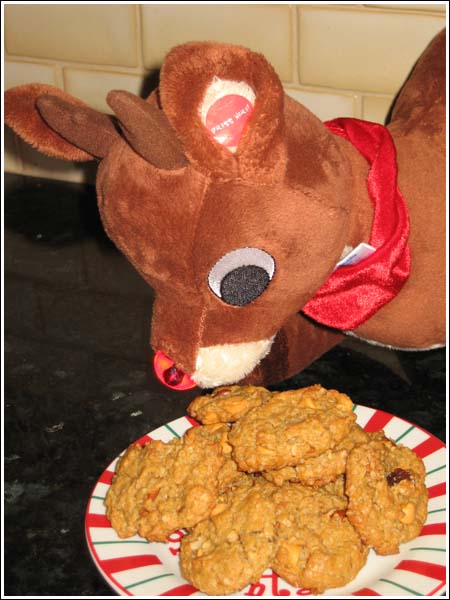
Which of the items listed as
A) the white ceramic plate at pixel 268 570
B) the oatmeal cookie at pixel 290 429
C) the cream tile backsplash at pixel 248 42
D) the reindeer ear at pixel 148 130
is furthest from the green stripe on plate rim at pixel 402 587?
the cream tile backsplash at pixel 248 42

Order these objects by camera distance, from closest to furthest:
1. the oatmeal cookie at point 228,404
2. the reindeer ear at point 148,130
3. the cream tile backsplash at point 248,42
→ the reindeer ear at point 148,130, the oatmeal cookie at point 228,404, the cream tile backsplash at point 248,42

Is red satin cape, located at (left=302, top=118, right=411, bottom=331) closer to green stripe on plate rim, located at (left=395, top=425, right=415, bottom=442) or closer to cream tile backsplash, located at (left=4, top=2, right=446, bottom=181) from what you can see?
green stripe on plate rim, located at (left=395, top=425, right=415, bottom=442)

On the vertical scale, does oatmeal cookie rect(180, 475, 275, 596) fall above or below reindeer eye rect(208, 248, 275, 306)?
below

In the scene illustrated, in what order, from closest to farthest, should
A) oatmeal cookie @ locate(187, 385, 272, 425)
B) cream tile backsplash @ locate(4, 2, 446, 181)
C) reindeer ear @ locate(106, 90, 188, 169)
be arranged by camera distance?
reindeer ear @ locate(106, 90, 188, 169), oatmeal cookie @ locate(187, 385, 272, 425), cream tile backsplash @ locate(4, 2, 446, 181)

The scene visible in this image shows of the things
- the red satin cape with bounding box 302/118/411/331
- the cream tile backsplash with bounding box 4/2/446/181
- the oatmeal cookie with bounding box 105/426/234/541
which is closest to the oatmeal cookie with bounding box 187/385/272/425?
the oatmeal cookie with bounding box 105/426/234/541

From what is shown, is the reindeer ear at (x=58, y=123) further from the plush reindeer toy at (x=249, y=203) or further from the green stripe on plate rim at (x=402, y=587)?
the green stripe on plate rim at (x=402, y=587)

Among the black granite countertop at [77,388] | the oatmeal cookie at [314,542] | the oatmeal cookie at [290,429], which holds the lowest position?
the black granite countertop at [77,388]
